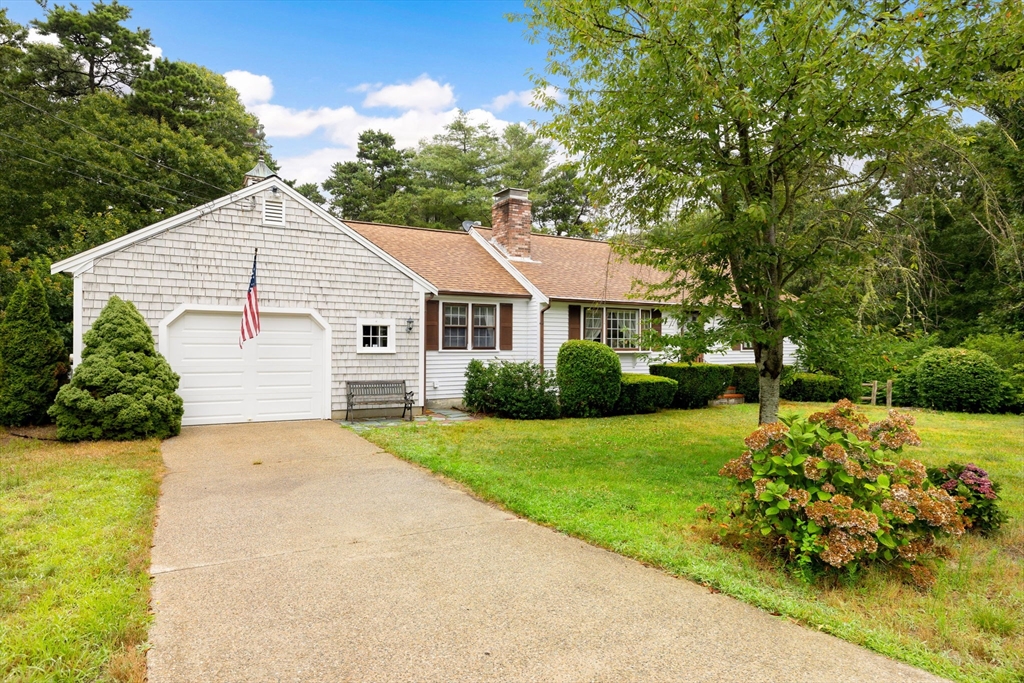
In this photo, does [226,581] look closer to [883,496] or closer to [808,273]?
[883,496]

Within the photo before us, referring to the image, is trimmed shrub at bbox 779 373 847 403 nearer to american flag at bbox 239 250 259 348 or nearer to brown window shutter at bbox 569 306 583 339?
brown window shutter at bbox 569 306 583 339

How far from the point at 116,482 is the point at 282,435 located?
3790 millimetres

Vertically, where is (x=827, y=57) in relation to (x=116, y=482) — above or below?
above

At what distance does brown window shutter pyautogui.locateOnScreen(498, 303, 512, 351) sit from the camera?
15594 millimetres

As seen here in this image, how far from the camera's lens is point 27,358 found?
397 inches

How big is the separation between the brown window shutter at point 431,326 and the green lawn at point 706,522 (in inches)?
120

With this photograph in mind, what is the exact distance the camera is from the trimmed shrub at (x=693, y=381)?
16188 millimetres

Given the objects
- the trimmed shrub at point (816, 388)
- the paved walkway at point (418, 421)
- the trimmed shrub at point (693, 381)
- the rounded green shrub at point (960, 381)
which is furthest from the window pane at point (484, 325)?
the rounded green shrub at point (960, 381)

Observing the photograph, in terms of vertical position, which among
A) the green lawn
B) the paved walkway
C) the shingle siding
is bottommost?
the green lawn

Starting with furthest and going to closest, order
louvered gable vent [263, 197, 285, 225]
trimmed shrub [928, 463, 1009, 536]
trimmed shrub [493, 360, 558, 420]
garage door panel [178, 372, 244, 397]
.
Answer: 1. trimmed shrub [493, 360, 558, 420]
2. louvered gable vent [263, 197, 285, 225]
3. garage door panel [178, 372, 244, 397]
4. trimmed shrub [928, 463, 1009, 536]

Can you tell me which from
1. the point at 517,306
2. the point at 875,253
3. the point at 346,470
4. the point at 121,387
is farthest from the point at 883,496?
the point at 517,306

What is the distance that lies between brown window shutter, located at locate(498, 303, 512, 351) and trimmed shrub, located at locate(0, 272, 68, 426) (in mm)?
9538

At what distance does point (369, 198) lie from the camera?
36844 millimetres

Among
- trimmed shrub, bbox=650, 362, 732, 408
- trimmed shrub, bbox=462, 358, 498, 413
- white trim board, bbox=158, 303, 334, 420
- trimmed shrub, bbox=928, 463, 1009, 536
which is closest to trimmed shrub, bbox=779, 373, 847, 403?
trimmed shrub, bbox=650, 362, 732, 408
